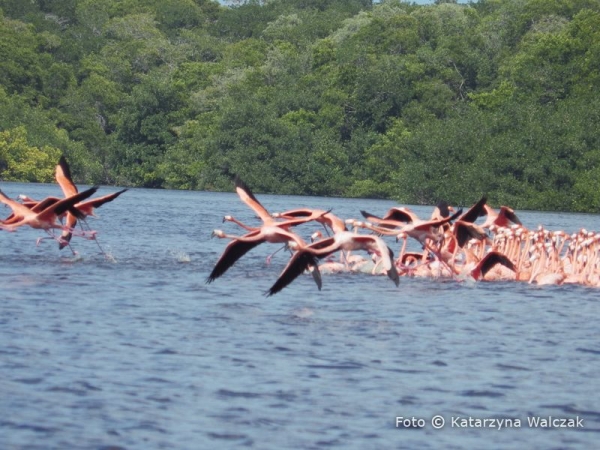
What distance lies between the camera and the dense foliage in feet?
161

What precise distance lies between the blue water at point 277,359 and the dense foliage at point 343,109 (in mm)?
29022

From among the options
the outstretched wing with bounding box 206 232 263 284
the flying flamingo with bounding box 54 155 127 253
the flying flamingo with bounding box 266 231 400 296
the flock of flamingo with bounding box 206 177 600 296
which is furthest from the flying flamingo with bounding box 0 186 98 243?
the flying flamingo with bounding box 266 231 400 296

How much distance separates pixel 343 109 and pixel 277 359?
48.1m

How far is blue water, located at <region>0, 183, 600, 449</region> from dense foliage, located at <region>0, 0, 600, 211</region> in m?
29.0

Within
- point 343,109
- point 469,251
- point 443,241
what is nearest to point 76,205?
point 443,241

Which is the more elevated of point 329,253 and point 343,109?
point 329,253

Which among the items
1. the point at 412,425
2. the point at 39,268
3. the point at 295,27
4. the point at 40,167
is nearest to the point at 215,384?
the point at 412,425

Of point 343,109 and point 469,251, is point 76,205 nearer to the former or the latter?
point 469,251

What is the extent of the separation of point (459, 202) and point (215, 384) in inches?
1512

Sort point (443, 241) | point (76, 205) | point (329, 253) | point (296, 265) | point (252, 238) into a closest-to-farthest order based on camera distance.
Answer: point (296, 265) → point (329, 253) → point (252, 238) → point (76, 205) → point (443, 241)

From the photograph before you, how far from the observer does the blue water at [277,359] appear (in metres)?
10.0

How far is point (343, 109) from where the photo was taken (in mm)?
60344

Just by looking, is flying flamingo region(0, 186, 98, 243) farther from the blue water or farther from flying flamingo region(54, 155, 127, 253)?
the blue water

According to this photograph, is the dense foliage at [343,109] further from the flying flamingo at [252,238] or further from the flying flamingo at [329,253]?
the flying flamingo at [329,253]
